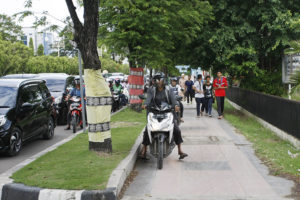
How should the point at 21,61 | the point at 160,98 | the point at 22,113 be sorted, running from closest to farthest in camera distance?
the point at 160,98, the point at 22,113, the point at 21,61

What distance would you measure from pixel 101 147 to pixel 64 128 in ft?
22.6

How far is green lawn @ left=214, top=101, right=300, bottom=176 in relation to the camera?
768cm

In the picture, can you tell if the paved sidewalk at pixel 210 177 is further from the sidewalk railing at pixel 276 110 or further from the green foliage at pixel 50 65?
the green foliage at pixel 50 65

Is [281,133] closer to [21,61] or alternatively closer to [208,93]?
[208,93]

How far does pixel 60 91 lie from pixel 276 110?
344 inches

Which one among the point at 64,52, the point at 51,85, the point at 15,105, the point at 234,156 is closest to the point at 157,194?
the point at 234,156

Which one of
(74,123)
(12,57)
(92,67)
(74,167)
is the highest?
(12,57)

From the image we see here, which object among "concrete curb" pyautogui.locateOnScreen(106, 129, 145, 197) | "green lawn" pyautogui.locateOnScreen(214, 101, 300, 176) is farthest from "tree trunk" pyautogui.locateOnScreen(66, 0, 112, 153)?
"green lawn" pyautogui.locateOnScreen(214, 101, 300, 176)

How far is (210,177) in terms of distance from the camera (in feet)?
23.3

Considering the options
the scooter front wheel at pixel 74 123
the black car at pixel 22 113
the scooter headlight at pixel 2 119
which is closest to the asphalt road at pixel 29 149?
the black car at pixel 22 113

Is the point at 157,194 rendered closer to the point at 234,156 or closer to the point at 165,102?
the point at 165,102

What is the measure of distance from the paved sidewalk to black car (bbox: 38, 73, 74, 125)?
271 inches

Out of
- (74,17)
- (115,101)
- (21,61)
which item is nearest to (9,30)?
(21,61)

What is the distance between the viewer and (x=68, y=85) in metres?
17.7
